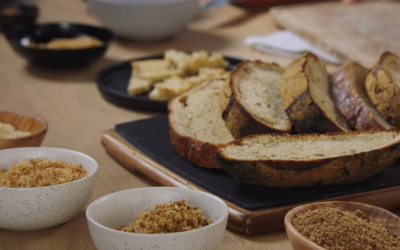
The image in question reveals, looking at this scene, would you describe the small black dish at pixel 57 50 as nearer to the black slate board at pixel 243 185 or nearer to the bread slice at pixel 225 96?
the black slate board at pixel 243 185

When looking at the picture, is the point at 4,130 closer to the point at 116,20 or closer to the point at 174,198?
the point at 174,198

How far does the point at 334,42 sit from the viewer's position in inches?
138

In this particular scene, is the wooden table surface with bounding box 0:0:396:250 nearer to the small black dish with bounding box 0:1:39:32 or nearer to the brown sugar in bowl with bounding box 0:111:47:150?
the small black dish with bounding box 0:1:39:32

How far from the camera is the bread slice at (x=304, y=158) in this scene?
66.9 inches

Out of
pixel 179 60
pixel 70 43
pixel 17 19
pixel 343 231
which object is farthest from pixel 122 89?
pixel 343 231

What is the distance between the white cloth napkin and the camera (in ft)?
11.6

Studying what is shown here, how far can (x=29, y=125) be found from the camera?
2119 mm

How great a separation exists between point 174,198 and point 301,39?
8.10 feet

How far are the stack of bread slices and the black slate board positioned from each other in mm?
27

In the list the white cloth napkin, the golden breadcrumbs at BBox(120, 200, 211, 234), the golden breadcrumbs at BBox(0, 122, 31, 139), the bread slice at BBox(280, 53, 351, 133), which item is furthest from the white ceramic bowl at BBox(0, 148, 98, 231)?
the white cloth napkin

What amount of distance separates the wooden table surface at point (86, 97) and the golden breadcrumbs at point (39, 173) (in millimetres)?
144

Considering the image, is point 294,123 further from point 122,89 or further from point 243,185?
point 122,89

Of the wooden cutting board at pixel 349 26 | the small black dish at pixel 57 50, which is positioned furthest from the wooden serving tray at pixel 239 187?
the wooden cutting board at pixel 349 26

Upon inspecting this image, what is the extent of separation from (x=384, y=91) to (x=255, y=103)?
0.45m
